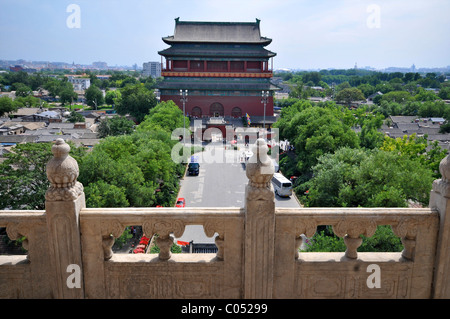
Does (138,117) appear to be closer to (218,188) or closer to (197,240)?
(218,188)

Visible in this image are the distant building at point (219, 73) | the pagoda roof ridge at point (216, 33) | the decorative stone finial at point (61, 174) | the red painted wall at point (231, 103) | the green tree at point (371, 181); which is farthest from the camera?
the pagoda roof ridge at point (216, 33)

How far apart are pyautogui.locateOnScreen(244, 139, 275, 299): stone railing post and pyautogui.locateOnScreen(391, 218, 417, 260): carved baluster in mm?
1447

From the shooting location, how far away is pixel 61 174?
3.57m

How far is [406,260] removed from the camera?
4023 millimetres

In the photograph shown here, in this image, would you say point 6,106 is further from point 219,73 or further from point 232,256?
point 232,256

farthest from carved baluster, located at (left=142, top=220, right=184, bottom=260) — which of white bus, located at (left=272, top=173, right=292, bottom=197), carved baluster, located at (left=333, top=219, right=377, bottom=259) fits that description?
white bus, located at (left=272, top=173, right=292, bottom=197)

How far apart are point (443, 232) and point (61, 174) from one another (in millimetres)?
4166

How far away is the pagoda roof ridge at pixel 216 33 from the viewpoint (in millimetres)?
45531

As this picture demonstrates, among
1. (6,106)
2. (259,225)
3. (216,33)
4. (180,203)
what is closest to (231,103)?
(216,33)

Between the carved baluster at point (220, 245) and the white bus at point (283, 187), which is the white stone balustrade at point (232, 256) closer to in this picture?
the carved baluster at point (220, 245)

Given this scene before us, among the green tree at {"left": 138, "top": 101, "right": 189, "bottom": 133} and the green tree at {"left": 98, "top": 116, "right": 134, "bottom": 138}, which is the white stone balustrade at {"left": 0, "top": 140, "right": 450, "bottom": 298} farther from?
the green tree at {"left": 98, "top": 116, "right": 134, "bottom": 138}

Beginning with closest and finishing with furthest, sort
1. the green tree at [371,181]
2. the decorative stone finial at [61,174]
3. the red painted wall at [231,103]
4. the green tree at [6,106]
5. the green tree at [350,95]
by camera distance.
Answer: the decorative stone finial at [61,174]
the green tree at [371,181]
the red painted wall at [231,103]
the green tree at [6,106]
the green tree at [350,95]

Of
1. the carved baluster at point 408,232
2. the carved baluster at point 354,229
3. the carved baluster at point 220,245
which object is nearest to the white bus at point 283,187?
the carved baluster at point 408,232

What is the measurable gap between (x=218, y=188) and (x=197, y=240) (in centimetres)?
772
